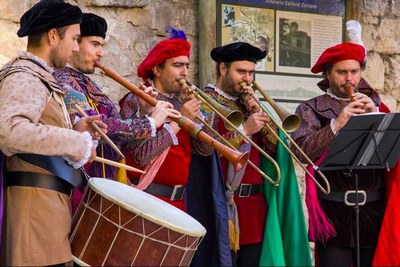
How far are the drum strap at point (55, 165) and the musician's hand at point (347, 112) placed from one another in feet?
6.19

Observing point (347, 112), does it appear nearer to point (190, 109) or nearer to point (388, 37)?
point (190, 109)

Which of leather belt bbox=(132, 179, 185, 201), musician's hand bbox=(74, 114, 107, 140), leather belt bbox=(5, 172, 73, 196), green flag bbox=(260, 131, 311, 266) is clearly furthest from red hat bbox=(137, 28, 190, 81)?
leather belt bbox=(5, 172, 73, 196)

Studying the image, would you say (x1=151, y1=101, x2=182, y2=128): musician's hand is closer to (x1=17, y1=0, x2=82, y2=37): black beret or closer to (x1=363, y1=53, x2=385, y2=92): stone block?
Result: (x1=17, y1=0, x2=82, y2=37): black beret

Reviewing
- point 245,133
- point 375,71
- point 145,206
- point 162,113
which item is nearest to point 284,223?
point 245,133

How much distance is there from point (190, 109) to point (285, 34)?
6.65ft

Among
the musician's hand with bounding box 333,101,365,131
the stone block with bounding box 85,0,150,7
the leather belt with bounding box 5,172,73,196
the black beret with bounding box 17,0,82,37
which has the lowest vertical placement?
the leather belt with bounding box 5,172,73,196

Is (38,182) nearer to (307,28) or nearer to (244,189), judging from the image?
(244,189)

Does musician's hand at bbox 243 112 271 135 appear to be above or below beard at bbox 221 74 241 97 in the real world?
below

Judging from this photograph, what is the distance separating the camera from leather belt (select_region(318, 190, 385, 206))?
5113 millimetres

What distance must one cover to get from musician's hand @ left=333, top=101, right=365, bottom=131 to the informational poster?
4.64 feet

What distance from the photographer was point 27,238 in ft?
11.9

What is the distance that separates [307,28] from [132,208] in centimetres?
352

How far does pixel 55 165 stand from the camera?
3.72m

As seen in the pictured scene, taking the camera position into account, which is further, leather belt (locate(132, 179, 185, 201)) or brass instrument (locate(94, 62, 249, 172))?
leather belt (locate(132, 179, 185, 201))
